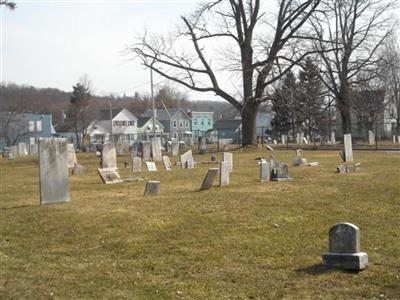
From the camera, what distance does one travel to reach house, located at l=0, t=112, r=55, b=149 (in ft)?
270

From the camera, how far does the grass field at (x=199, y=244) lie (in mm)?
6391

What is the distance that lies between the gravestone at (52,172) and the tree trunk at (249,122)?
2921 centimetres

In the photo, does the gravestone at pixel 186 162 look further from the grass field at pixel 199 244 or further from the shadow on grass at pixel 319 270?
the shadow on grass at pixel 319 270

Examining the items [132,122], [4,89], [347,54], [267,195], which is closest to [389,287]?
[267,195]

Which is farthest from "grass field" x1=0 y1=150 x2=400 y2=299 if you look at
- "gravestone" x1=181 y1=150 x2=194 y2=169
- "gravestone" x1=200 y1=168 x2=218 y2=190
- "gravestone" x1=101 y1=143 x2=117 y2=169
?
"gravestone" x1=181 y1=150 x2=194 y2=169

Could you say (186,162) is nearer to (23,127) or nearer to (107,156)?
(107,156)

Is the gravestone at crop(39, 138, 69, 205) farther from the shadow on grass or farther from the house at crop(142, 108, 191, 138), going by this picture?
the house at crop(142, 108, 191, 138)

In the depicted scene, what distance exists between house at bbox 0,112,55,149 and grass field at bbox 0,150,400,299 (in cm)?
6913

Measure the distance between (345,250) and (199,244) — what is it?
2.29 m

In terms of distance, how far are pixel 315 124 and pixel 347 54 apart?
21.8 m

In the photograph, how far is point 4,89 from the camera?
95688mm

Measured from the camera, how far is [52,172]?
41.8ft

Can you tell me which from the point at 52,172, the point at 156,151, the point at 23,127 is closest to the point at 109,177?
the point at 52,172

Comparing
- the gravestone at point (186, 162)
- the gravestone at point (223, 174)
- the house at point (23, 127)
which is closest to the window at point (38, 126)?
the house at point (23, 127)
